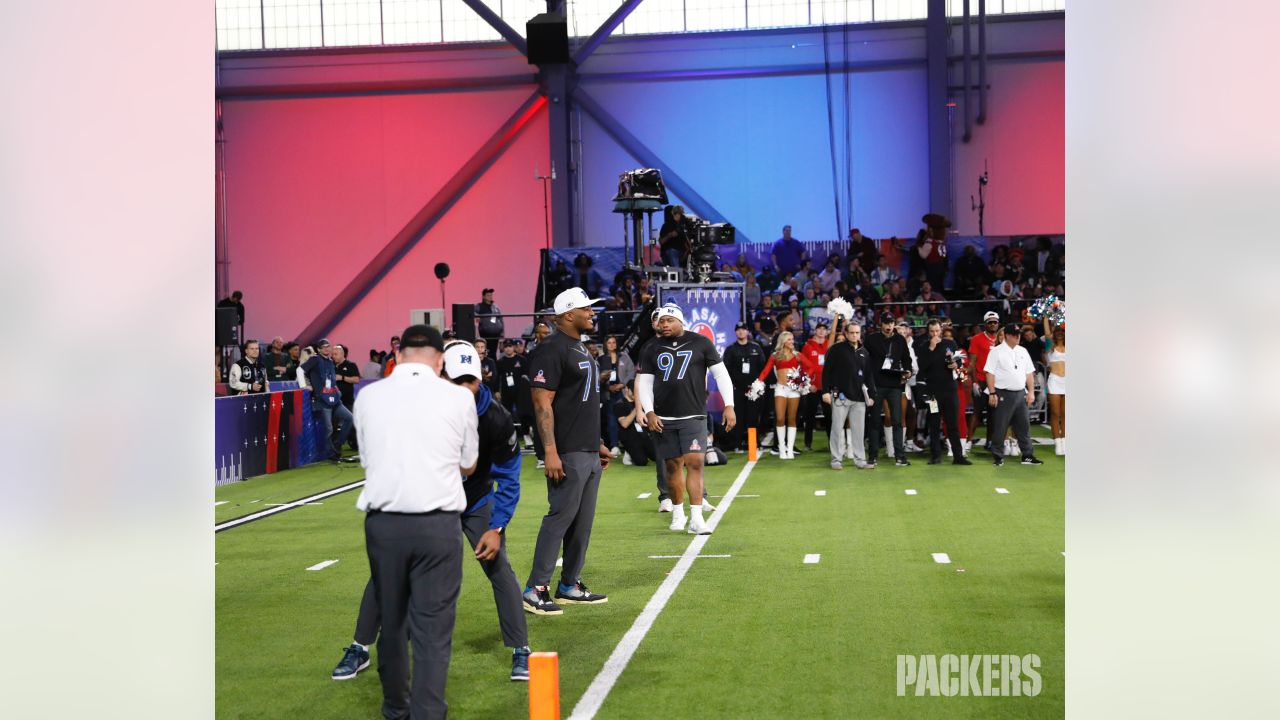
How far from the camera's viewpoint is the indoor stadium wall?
3066 centimetres

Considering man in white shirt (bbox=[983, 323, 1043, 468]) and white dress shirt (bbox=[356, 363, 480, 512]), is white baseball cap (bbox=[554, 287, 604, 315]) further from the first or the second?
man in white shirt (bbox=[983, 323, 1043, 468])

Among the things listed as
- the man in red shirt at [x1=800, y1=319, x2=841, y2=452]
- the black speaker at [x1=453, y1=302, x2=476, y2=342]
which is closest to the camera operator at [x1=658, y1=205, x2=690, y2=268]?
the man in red shirt at [x1=800, y1=319, x2=841, y2=452]

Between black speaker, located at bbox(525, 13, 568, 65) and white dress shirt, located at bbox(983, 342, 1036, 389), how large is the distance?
16.0 meters

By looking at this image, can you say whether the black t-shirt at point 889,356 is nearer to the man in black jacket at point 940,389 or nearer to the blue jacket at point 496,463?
the man in black jacket at point 940,389

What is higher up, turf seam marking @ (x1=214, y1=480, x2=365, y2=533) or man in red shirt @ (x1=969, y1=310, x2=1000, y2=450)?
man in red shirt @ (x1=969, y1=310, x2=1000, y2=450)

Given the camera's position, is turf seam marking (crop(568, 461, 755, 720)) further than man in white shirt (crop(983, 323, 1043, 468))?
No

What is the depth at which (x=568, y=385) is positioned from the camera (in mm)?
8805

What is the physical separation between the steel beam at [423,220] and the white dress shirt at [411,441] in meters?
27.0

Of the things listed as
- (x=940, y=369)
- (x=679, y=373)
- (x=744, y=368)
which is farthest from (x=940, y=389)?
(x=679, y=373)

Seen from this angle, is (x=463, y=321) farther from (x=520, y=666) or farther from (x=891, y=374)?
(x=520, y=666)

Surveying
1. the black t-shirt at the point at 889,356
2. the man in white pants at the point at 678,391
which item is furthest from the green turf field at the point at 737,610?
the black t-shirt at the point at 889,356

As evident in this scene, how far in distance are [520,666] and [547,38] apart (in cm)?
2505
